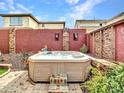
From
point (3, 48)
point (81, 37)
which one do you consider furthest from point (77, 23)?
point (3, 48)

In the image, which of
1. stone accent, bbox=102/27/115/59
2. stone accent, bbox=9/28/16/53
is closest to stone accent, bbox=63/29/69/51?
stone accent, bbox=9/28/16/53

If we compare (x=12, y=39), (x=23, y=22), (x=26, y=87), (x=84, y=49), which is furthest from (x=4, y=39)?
(x=26, y=87)

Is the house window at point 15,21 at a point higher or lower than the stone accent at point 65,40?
higher

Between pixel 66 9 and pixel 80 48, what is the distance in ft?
20.9

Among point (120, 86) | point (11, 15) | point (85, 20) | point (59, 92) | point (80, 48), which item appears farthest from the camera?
point (85, 20)

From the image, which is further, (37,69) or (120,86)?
(37,69)

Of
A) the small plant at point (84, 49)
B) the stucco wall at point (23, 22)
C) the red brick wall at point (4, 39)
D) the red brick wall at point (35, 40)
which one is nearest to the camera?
the small plant at point (84, 49)

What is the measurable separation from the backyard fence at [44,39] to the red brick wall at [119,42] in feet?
28.3

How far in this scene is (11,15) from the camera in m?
22.5

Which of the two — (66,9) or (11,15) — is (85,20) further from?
(11,15)

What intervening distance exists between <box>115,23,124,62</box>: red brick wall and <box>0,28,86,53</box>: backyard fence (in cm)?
862

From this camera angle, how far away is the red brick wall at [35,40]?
1593 cm

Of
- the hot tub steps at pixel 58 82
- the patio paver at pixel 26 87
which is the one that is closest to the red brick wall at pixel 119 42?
the patio paver at pixel 26 87

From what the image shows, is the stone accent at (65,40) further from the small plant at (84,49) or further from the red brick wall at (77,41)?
the small plant at (84,49)
